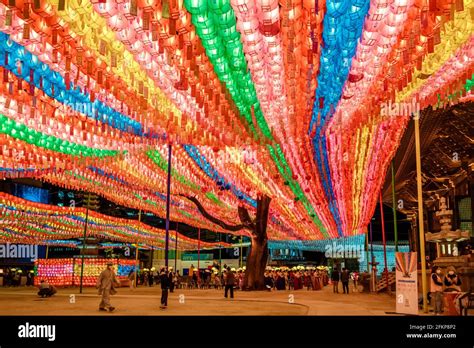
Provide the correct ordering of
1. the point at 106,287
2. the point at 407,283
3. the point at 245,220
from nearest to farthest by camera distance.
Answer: the point at 407,283, the point at 106,287, the point at 245,220

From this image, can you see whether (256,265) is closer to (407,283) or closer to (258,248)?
(258,248)

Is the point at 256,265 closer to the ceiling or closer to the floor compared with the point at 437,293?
closer to the ceiling

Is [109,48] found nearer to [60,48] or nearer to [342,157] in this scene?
[60,48]

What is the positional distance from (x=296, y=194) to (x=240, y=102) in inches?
470

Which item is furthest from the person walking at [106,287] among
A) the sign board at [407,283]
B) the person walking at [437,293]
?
the person walking at [437,293]

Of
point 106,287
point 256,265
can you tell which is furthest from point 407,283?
point 256,265

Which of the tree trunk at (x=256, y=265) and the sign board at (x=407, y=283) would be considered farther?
the tree trunk at (x=256, y=265)

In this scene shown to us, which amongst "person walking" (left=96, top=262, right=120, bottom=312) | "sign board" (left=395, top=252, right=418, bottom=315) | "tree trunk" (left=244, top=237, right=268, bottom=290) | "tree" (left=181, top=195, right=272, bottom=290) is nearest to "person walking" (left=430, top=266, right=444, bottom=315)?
"sign board" (left=395, top=252, right=418, bottom=315)

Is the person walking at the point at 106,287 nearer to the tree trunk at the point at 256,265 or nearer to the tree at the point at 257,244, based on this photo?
the tree at the point at 257,244

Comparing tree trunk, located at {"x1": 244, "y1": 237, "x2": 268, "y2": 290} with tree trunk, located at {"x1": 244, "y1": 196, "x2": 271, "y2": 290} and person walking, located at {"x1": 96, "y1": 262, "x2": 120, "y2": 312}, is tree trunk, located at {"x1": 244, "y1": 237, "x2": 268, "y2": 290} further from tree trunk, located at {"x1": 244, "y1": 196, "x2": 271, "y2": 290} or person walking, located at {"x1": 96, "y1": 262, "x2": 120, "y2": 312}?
person walking, located at {"x1": 96, "y1": 262, "x2": 120, "y2": 312}

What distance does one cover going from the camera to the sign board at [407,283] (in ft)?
35.7

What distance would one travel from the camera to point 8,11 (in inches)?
250

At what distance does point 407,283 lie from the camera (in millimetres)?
11070
